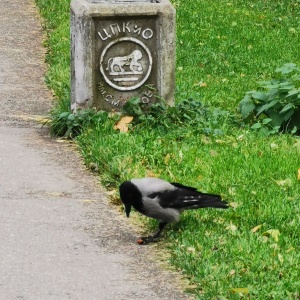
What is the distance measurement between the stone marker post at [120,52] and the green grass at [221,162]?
27 centimetres

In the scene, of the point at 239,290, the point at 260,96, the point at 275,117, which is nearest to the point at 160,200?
the point at 239,290

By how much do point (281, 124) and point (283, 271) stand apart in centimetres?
346

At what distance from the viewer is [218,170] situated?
23.5ft

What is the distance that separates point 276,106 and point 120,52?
1.41m

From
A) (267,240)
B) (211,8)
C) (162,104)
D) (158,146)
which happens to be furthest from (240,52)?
(267,240)

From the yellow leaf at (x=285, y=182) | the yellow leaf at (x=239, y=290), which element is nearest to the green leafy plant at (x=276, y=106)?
the yellow leaf at (x=285, y=182)

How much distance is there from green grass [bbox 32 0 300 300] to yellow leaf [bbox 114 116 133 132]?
0.08 m

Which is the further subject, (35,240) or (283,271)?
(35,240)

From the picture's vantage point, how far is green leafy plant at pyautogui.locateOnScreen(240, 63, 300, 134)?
8.54 meters

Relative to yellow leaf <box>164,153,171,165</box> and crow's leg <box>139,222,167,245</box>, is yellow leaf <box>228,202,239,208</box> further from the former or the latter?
yellow leaf <box>164,153,171,165</box>

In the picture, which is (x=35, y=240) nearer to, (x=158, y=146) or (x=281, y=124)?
(x=158, y=146)

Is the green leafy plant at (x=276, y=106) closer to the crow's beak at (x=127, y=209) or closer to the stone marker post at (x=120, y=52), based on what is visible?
the stone marker post at (x=120, y=52)

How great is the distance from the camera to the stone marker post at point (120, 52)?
818 cm

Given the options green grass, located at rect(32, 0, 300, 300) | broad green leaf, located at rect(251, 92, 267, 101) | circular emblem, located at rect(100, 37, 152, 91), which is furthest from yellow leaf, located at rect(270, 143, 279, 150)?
circular emblem, located at rect(100, 37, 152, 91)
